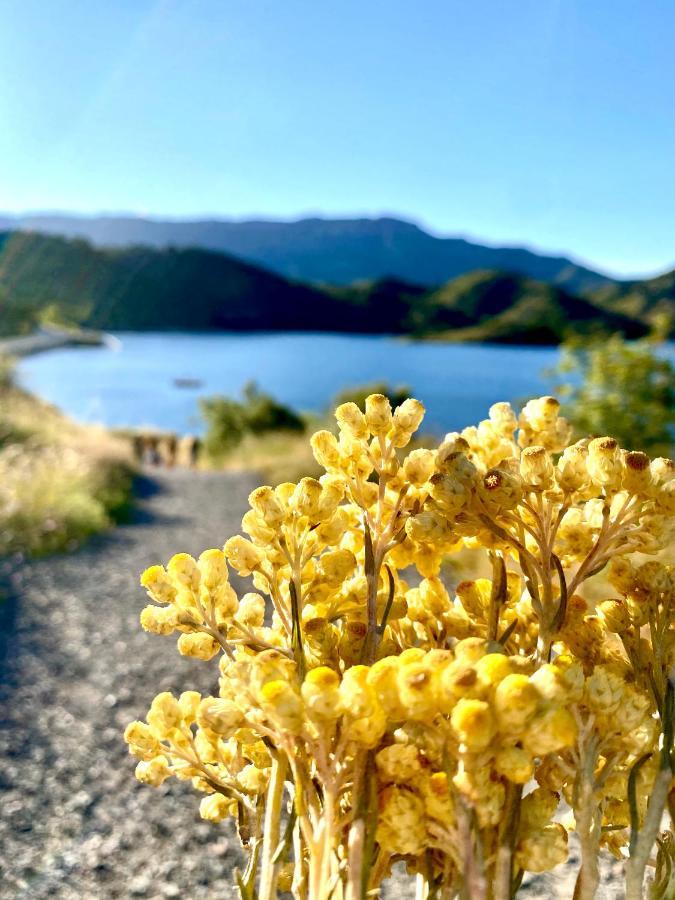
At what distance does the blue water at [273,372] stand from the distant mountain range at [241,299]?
1538 millimetres

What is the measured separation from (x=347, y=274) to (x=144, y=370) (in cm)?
5144

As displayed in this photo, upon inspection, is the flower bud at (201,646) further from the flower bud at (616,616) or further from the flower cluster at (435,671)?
the flower bud at (616,616)

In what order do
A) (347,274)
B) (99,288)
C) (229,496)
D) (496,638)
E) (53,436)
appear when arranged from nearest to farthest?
(496,638), (229,496), (53,436), (99,288), (347,274)

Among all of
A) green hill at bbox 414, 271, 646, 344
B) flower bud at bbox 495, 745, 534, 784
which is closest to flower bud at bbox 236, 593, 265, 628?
flower bud at bbox 495, 745, 534, 784

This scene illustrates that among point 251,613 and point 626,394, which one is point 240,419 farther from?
point 251,613

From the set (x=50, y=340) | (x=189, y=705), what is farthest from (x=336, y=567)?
(x=50, y=340)

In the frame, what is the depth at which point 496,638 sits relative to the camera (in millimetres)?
495

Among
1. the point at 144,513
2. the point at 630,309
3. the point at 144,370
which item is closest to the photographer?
the point at 144,513

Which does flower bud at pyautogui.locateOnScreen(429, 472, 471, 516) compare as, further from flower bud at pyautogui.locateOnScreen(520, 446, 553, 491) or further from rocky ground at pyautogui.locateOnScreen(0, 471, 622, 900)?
rocky ground at pyautogui.locateOnScreen(0, 471, 622, 900)

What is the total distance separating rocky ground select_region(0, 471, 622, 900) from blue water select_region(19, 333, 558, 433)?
999 cm

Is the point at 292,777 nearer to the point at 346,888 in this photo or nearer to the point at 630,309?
the point at 346,888

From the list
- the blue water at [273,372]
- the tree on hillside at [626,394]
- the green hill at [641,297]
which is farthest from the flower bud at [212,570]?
the green hill at [641,297]

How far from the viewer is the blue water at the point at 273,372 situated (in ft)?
81.2

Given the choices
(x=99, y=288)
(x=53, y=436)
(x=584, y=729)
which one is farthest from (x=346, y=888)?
(x=99, y=288)
